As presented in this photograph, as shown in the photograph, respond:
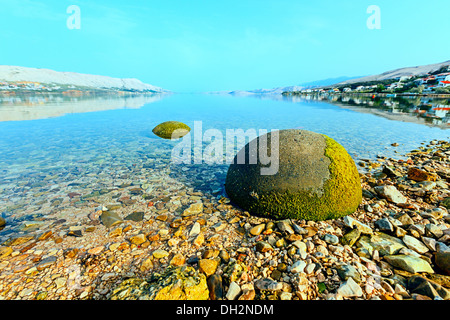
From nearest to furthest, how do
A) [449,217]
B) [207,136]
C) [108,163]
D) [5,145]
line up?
[449,217] < [108,163] < [5,145] < [207,136]

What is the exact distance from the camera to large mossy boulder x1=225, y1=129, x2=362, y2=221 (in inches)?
193

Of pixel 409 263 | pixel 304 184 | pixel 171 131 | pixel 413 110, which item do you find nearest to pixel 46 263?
pixel 304 184

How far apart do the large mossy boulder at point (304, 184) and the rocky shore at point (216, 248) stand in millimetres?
299

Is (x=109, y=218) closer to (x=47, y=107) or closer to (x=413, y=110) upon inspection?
(x=413, y=110)

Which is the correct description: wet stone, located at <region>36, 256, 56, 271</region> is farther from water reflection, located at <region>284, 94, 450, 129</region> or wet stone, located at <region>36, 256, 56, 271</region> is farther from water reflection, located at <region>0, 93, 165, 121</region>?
water reflection, located at <region>0, 93, 165, 121</region>

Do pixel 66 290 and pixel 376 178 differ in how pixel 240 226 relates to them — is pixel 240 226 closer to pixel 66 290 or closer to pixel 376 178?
pixel 66 290

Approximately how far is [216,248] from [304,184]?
2509 mm

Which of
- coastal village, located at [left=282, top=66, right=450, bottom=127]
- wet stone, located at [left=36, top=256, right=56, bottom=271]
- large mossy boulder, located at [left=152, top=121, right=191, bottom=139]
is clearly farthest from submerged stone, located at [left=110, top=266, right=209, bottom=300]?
coastal village, located at [left=282, top=66, right=450, bottom=127]

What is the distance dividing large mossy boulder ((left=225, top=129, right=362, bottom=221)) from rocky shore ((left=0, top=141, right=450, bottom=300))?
299 millimetres

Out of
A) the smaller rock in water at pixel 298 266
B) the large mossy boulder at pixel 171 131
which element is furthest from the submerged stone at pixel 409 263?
the large mossy boulder at pixel 171 131

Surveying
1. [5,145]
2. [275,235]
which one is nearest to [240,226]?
[275,235]

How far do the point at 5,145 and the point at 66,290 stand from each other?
1658cm

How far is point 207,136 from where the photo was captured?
55.8ft

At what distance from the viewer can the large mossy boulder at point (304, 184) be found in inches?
193
